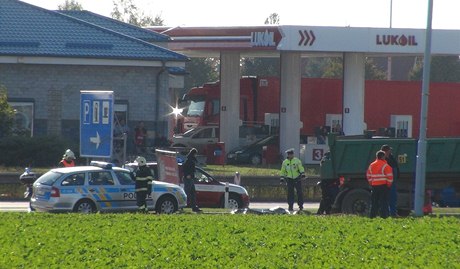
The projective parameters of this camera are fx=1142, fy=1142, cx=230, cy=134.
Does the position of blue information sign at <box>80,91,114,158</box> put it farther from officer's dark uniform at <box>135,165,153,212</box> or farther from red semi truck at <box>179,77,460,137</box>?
red semi truck at <box>179,77,460,137</box>

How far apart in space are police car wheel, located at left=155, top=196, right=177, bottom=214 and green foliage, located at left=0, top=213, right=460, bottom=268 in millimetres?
5812

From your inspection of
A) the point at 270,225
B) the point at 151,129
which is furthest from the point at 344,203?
the point at 151,129

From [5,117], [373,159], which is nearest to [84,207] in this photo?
[373,159]

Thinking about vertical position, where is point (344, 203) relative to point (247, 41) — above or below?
below

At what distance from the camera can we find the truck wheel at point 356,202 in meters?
28.4

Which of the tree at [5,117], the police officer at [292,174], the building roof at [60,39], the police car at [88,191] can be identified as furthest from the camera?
the building roof at [60,39]

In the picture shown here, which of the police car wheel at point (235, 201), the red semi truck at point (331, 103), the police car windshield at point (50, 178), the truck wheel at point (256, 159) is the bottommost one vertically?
the police car wheel at point (235, 201)

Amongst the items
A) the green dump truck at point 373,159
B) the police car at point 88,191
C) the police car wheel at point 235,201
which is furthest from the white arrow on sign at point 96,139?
the green dump truck at point 373,159

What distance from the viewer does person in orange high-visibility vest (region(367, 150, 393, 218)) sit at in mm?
25641

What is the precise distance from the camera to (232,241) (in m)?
17.8

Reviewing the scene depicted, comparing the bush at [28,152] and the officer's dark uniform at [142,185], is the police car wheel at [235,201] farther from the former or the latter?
the bush at [28,152]

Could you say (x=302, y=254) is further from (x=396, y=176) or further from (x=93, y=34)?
(x=93, y=34)

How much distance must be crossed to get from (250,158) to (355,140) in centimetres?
2242

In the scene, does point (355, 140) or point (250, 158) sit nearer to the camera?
point (355, 140)
